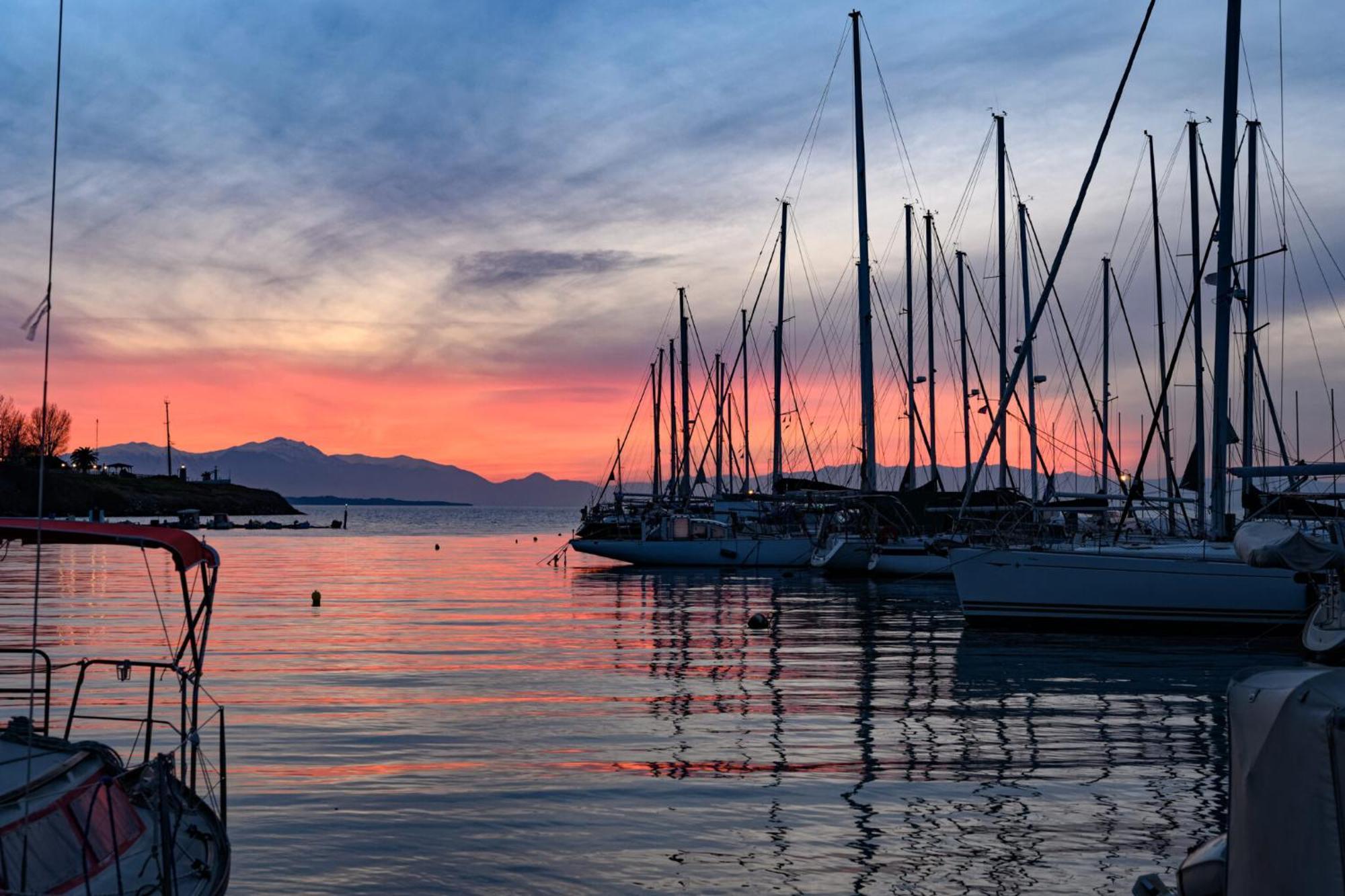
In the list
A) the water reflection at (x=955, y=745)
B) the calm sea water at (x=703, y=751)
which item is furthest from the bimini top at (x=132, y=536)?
the water reflection at (x=955, y=745)

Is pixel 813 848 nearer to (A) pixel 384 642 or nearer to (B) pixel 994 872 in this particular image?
(B) pixel 994 872

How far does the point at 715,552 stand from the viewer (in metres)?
64.9

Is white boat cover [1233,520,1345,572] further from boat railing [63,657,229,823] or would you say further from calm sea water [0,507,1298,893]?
boat railing [63,657,229,823]

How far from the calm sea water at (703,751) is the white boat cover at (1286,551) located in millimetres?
2301

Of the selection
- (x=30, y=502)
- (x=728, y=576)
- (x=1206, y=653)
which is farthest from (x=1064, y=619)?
(x=30, y=502)

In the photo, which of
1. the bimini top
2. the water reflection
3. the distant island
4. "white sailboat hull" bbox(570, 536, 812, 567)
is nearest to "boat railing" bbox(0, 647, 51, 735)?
the bimini top

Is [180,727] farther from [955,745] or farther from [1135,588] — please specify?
[1135,588]

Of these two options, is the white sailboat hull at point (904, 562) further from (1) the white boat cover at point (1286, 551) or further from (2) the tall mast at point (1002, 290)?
(1) the white boat cover at point (1286, 551)

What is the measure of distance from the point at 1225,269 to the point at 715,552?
121ft

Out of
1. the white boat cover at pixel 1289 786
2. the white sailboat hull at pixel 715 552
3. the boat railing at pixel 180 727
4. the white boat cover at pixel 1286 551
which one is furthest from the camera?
the white sailboat hull at pixel 715 552

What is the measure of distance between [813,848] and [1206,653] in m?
19.6

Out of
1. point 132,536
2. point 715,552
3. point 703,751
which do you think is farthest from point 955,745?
point 715,552

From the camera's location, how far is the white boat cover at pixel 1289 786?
21.3ft

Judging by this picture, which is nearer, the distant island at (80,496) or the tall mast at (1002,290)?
the tall mast at (1002,290)
